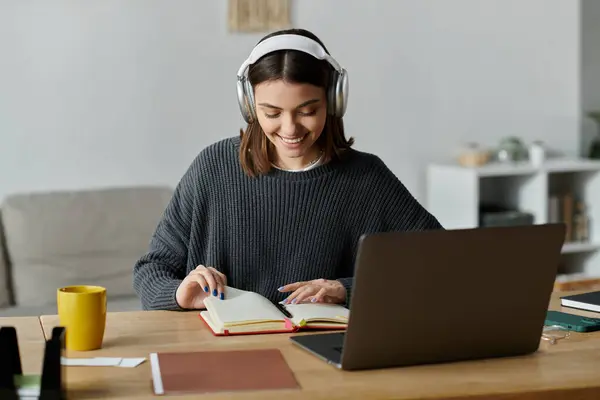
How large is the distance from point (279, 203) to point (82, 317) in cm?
73

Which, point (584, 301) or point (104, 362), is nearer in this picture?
point (104, 362)

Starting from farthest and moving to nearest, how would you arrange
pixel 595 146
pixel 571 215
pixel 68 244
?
pixel 595 146
pixel 571 215
pixel 68 244

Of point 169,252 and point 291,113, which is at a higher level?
point 291,113

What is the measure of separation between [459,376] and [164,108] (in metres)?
2.74

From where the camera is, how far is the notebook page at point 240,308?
5.67 ft

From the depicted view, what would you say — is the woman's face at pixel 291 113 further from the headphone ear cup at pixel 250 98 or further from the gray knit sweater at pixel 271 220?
the gray knit sweater at pixel 271 220

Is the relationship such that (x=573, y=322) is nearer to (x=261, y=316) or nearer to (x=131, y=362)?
(x=261, y=316)

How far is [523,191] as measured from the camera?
4434 millimetres

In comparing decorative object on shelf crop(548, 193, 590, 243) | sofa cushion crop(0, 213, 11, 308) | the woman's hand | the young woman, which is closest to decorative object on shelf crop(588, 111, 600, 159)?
Result: decorative object on shelf crop(548, 193, 590, 243)

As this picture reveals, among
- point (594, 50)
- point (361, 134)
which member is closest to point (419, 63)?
point (361, 134)

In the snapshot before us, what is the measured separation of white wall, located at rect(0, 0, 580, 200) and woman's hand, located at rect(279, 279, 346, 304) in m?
2.17

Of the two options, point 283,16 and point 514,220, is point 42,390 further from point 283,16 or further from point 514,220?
point 514,220

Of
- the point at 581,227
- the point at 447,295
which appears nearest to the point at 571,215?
the point at 581,227

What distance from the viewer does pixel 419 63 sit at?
14.2ft
